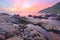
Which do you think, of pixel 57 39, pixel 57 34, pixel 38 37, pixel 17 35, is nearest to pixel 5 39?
pixel 17 35

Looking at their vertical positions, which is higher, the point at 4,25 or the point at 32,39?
the point at 4,25

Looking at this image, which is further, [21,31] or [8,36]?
[21,31]

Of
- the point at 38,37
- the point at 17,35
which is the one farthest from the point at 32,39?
the point at 17,35

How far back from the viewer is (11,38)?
12781mm

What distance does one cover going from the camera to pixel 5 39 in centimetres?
1277

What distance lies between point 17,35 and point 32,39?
1.62 meters

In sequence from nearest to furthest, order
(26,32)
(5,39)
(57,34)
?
(5,39) < (26,32) < (57,34)

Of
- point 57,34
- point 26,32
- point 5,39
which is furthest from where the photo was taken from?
point 57,34

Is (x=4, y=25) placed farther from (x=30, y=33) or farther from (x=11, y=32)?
(x=30, y=33)

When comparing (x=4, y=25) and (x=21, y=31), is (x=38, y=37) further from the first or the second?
(x=4, y=25)

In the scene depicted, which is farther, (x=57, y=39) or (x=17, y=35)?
(x=57, y=39)

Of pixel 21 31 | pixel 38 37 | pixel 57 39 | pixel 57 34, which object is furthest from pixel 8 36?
pixel 57 34

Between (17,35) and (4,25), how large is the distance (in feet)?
6.75

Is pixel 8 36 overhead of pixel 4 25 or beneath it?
beneath
